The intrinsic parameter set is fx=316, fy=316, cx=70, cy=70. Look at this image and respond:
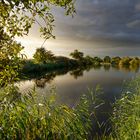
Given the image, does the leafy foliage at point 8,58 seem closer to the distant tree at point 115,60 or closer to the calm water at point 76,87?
the calm water at point 76,87

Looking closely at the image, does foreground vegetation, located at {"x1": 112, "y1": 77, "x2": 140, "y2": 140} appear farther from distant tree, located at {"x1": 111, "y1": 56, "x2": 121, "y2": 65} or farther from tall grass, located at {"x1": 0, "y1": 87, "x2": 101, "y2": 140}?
distant tree, located at {"x1": 111, "y1": 56, "x2": 121, "y2": 65}

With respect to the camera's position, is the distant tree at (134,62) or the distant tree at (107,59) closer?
the distant tree at (134,62)

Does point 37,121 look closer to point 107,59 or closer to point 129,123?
point 129,123

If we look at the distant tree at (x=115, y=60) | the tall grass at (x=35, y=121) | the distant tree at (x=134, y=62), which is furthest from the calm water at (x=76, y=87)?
the distant tree at (x=115, y=60)

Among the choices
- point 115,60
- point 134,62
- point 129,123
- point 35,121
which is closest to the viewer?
point 35,121

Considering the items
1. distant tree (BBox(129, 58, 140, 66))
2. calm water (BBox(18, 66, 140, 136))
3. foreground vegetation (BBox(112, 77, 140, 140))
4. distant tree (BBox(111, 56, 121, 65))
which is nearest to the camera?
foreground vegetation (BBox(112, 77, 140, 140))

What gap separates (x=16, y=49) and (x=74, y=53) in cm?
12424

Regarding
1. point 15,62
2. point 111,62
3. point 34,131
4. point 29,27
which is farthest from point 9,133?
point 111,62

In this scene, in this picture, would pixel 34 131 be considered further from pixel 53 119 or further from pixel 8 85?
pixel 8 85

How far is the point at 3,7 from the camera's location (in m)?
6.71

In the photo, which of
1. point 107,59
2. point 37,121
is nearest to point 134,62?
point 107,59

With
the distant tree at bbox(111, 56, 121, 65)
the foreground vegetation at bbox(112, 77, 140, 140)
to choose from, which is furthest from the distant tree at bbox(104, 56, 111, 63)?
the foreground vegetation at bbox(112, 77, 140, 140)

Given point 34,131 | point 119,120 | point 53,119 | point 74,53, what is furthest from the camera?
point 74,53

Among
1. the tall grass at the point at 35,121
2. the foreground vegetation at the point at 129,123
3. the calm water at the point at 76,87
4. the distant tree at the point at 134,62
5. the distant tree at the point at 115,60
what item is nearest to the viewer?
the tall grass at the point at 35,121
